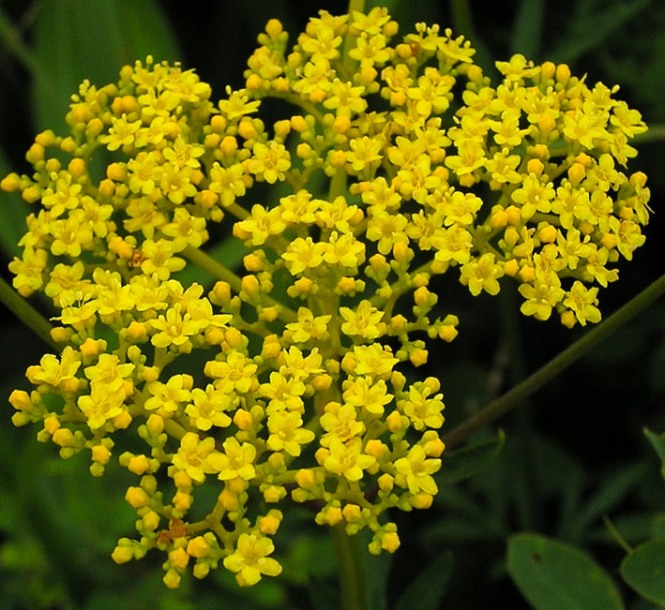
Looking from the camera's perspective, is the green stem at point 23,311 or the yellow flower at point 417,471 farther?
the green stem at point 23,311

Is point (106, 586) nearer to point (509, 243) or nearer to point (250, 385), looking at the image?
point (250, 385)

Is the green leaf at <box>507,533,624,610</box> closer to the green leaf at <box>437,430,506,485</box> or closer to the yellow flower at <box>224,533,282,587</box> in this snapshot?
the green leaf at <box>437,430,506,485</box>

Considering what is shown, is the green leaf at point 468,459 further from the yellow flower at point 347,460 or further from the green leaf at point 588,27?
the green leaf at point 588,27

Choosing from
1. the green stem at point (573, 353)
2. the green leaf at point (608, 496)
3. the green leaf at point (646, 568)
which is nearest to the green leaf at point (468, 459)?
the green stem at point (573, 353)

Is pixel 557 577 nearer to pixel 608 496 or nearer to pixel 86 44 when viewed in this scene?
pixel 608 496

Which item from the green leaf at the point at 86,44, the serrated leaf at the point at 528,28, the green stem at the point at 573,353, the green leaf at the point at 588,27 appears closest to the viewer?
the green stem at the point at 573,353

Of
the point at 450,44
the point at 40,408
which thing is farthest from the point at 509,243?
the point at 40,408
